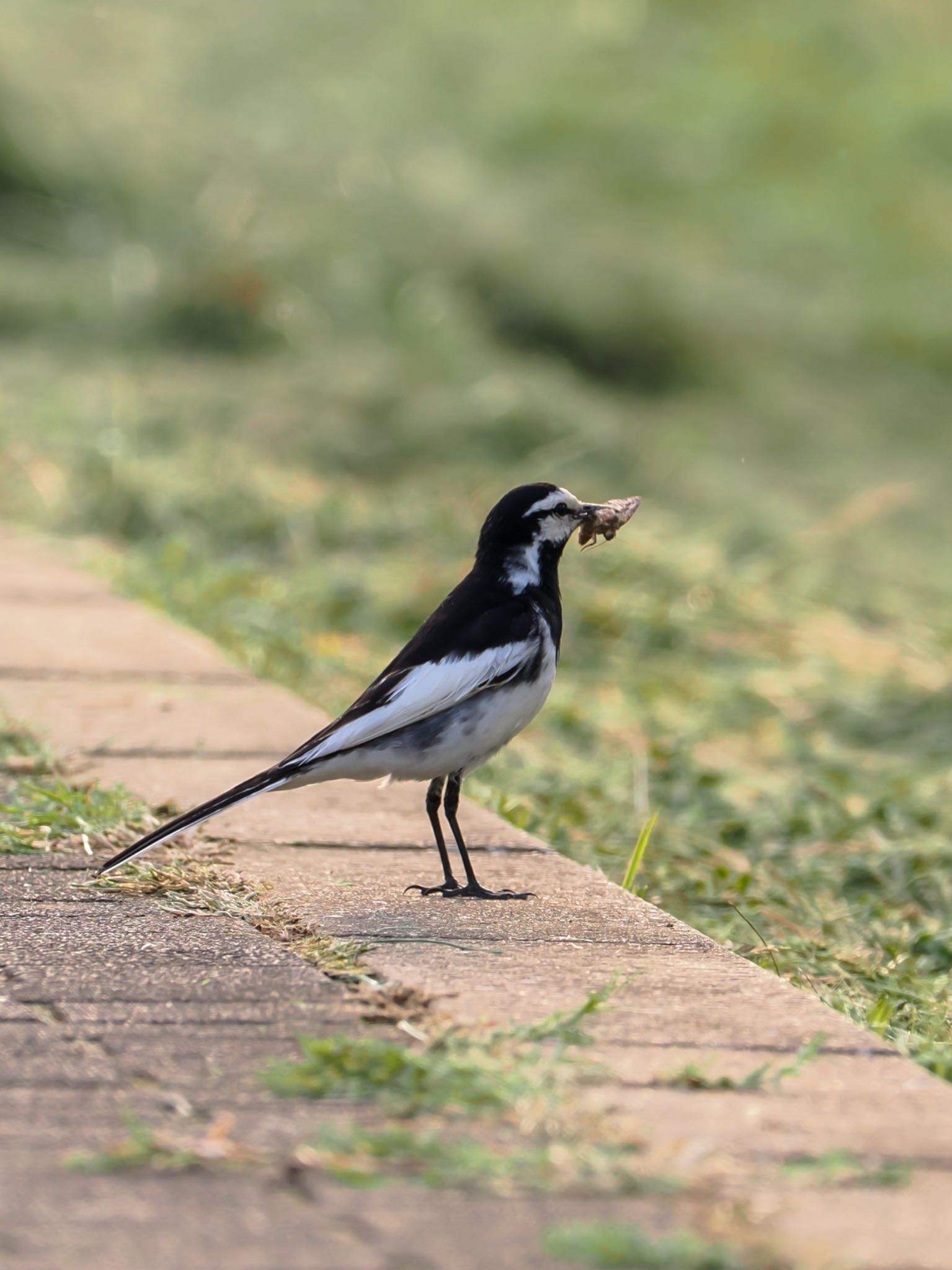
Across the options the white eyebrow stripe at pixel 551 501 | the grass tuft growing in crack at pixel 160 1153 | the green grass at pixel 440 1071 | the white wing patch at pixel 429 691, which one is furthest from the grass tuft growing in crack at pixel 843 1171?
the white eyebrow stripe at pixel 551 501

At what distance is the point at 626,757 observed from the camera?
5578mm

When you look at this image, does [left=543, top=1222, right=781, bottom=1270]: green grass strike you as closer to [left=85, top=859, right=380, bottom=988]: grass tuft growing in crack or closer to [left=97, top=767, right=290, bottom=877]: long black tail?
[left=85, top=859, right=380, bottom=988]: grass tuft growing in crack

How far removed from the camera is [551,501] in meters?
4.02

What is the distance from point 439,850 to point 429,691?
0.32m

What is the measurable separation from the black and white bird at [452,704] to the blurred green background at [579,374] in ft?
2.12

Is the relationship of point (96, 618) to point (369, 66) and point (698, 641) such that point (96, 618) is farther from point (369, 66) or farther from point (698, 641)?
point (369, 66)

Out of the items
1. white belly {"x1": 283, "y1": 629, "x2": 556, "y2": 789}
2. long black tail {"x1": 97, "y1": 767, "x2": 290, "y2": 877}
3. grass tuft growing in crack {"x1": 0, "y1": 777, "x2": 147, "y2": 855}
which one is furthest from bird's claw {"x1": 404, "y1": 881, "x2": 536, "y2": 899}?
grass tuft growing in crack {"x1": 0, "y1": 777, "x2": 147, "y2": 855}

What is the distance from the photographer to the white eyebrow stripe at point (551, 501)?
4008mm

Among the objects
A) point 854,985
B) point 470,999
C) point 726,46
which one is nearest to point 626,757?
point 854,985

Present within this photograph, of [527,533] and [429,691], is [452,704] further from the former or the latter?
[527,533]

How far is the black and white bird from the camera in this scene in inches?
136

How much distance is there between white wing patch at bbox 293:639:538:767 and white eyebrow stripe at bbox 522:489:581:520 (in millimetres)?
408

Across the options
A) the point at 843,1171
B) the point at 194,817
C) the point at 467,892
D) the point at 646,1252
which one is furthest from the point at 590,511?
the point at 646,1252

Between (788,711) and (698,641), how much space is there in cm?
78
